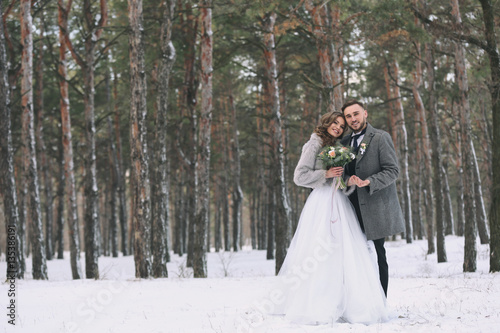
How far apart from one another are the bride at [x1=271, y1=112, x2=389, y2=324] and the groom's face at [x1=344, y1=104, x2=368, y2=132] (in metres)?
0.08

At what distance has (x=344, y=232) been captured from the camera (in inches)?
211

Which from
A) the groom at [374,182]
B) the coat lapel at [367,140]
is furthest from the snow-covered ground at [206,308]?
the coat lapel at [367,140]

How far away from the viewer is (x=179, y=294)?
7.90 m

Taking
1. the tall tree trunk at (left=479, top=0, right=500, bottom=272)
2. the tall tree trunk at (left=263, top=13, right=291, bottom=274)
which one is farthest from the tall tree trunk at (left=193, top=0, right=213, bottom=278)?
the tall tree trunk at (left=479, top=0, right=500, bottom=272)

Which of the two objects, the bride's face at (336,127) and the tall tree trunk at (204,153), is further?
the tall tree trunk at (204,153)

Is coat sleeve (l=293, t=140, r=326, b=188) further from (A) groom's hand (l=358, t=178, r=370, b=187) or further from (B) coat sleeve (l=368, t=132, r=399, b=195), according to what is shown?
(B) coat sleeve (l=368, t=132, r=399, b=195)

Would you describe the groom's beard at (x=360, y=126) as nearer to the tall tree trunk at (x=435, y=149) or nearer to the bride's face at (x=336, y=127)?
the bride's face at (x=336, y=127)

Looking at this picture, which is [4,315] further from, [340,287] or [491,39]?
[491,39]

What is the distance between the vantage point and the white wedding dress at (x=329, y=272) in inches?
200

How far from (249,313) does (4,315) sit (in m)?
3.13

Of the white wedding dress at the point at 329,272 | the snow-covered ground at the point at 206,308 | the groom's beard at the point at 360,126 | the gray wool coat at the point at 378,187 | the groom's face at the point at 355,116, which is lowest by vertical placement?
the snow-covered ground at the point at 206,308

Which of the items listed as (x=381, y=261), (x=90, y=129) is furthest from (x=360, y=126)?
(x=90, y=129)

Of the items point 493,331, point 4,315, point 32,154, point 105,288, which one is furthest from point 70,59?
point 493,331

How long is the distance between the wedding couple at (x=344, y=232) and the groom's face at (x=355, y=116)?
1cm
